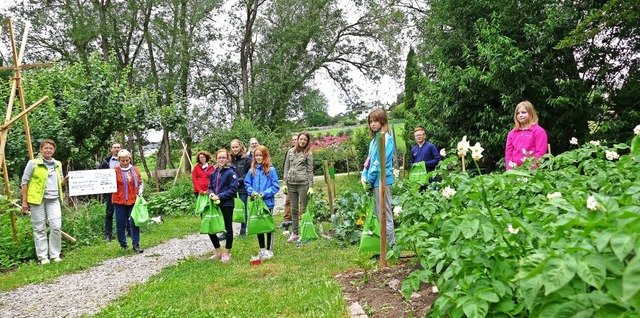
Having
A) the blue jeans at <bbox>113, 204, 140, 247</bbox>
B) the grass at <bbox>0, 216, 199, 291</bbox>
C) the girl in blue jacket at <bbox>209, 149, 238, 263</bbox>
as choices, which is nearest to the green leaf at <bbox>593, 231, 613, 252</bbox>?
the girl in blue jacket at <bbox>209, 149, 238, 263</bbox>

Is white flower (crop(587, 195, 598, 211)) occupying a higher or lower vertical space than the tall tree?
lower

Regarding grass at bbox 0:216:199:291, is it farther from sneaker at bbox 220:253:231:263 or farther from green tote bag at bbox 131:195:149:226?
sneaker at bbox 220:253:231:263

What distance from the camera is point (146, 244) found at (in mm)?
7762

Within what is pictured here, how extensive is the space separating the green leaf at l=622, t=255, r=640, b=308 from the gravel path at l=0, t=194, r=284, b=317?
167 inches

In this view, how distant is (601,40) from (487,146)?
2.97 m

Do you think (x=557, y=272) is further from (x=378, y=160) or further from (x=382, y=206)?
(x=378, y=160)

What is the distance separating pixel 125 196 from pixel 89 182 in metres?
1.51

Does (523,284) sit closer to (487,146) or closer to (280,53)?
(487,146)

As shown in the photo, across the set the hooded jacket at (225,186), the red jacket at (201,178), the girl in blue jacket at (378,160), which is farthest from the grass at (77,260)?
the girl in blue jacket at (378,160)

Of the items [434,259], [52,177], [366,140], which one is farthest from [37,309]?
[366,140]

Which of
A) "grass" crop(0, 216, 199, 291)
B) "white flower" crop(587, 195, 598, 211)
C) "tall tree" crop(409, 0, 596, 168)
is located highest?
"tall tree" crop(409, 0, 596, 168)

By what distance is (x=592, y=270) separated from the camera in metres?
1.29

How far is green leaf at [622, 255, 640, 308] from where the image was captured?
39.9 inches

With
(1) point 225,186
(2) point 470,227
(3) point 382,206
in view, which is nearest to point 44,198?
(1) point 225,186
